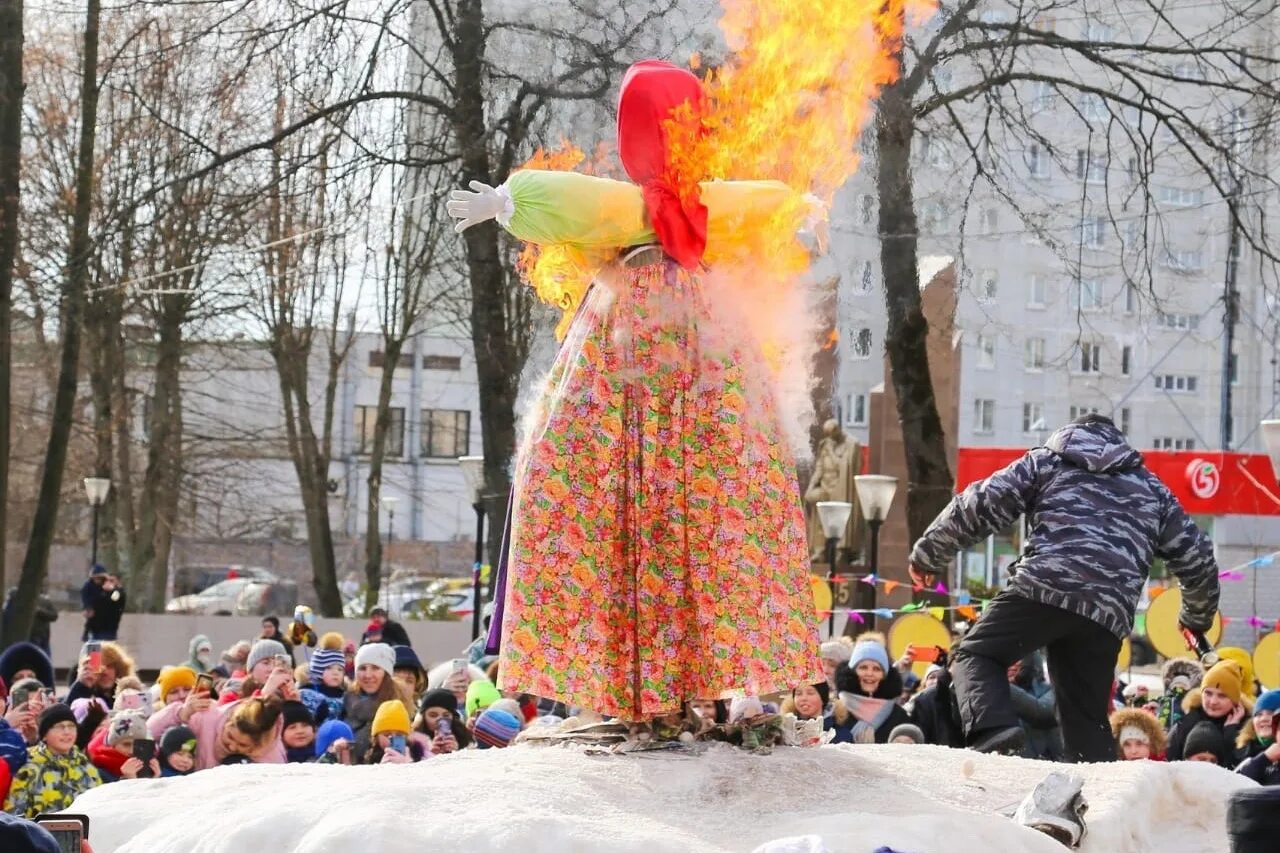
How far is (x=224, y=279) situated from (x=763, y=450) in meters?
20.5

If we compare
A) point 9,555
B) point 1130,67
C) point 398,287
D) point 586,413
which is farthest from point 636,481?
point 9,555

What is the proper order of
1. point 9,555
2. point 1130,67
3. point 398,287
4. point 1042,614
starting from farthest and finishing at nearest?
point 9,555 → point 398,287 → point 1130,67 → point 1042,614

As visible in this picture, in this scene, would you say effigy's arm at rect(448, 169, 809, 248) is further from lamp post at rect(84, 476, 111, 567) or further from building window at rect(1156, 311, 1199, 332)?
lamp post at rect(84, 476, 111, 567)

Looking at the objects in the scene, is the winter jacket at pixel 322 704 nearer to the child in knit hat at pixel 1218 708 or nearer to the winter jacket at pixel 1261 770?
the child in knit hat at pixel 1218 708

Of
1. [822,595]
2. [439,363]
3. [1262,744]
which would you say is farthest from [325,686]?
[439,363]

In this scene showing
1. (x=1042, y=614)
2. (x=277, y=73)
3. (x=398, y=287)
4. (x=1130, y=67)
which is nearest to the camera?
(x=1042, y=614)

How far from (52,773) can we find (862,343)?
705cm

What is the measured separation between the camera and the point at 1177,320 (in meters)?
18.4

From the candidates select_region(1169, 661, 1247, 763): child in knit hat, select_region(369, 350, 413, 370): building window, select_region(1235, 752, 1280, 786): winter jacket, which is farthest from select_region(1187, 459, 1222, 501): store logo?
select_region(369, 350, 413, 370): building window

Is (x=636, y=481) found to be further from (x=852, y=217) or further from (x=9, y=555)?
(x=9, y=555)

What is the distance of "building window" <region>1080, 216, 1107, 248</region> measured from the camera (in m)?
14.7

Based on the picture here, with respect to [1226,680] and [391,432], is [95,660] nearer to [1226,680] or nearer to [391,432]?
Answer: [1226,680]

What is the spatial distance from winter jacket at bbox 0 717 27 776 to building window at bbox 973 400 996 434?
15.0 metres

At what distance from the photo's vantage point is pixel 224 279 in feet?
82.7
